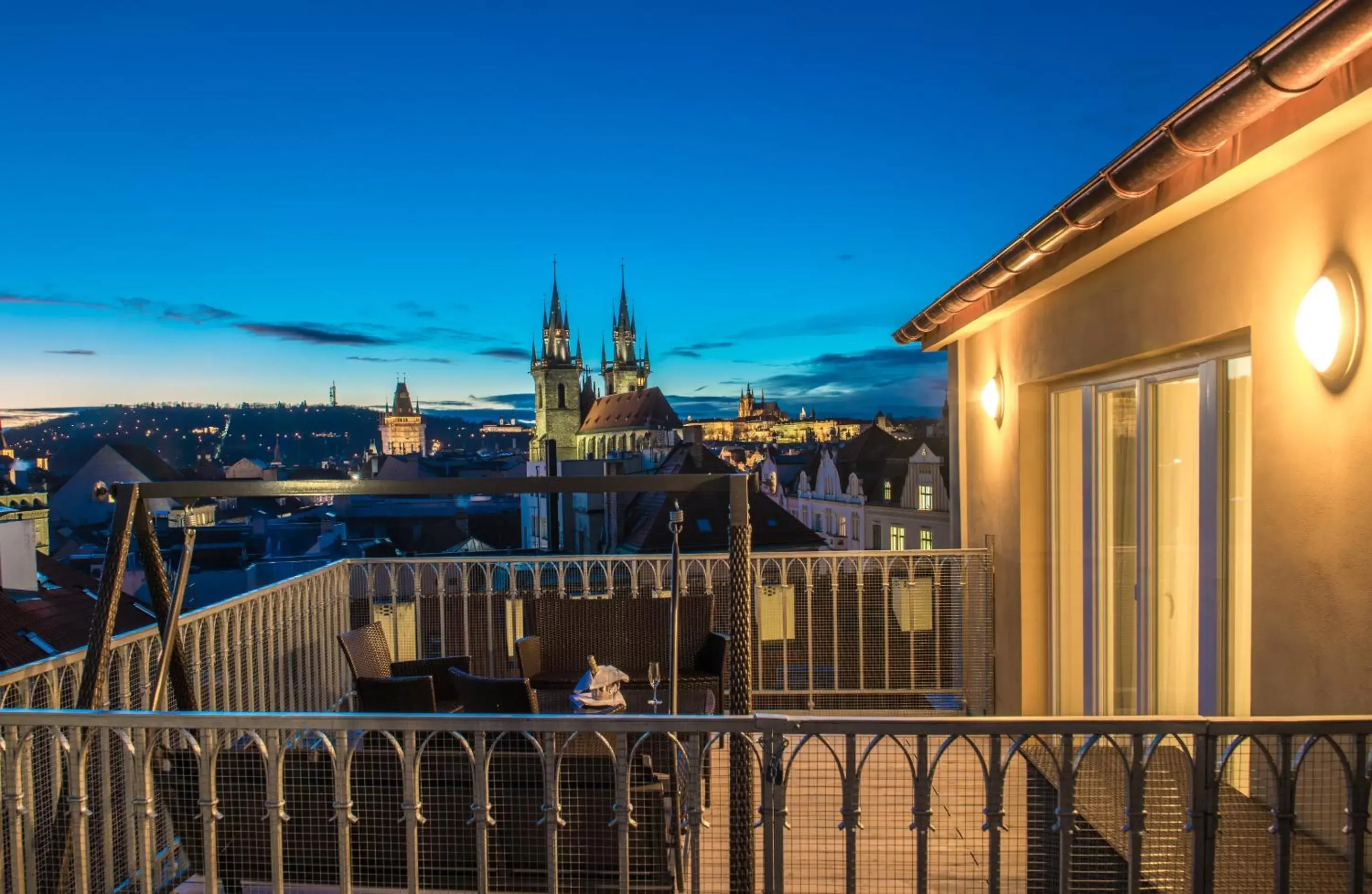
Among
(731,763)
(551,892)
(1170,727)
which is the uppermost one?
(1170,727)

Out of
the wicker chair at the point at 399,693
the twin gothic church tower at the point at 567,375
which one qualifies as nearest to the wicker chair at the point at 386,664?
the wicker chair at the point at 399,693

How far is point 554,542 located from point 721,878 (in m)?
26.1

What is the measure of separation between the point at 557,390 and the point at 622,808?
92.0m

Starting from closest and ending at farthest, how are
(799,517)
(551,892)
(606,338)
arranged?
(551,892)
(799,517)
(606,338)

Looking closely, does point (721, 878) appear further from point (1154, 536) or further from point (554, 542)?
point (554, 542)

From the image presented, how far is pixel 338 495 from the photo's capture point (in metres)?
2.93

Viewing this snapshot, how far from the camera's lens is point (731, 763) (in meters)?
2.43

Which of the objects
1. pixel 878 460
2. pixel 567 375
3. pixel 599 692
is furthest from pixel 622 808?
pixel 567 375

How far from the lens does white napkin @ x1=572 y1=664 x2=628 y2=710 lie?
3525mm

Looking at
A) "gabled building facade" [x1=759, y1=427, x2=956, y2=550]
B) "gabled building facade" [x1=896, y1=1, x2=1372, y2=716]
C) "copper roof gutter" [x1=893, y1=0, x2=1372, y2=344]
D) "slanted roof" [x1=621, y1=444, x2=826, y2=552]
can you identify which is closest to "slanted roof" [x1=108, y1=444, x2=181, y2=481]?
"slanted roof" [x1=621, y1=444, x2=826, y2=552]

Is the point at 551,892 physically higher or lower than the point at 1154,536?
lower

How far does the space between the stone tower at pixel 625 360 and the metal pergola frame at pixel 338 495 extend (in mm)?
91125

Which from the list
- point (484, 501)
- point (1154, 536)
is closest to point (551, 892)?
point (1154, 536)

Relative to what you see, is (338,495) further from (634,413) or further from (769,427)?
(634,413)
